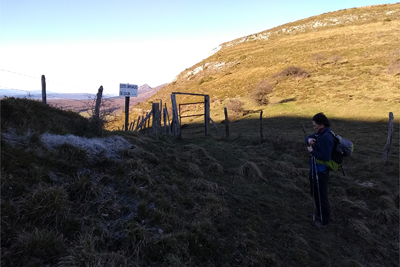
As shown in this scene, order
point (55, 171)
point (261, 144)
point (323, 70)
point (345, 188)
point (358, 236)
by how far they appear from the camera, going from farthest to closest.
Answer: point (323, 70) < point (261, 144) < point (345, 188) < point (358, 236) < point (55, 171)

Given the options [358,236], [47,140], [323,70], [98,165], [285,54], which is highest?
[285,54]

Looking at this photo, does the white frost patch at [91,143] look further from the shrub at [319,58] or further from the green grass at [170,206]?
the shrub at [319,58]

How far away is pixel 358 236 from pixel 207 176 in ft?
10.4

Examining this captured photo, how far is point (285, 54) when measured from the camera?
48000 mm

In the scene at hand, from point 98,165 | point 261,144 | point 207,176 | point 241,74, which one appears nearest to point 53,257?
point 98,165

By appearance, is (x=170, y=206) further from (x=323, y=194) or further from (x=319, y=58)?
(x=319, y=58)

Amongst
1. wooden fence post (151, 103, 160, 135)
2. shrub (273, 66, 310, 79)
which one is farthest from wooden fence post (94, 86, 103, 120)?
shrub (273, 66, 310, 79)

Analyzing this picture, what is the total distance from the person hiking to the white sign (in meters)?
7.39

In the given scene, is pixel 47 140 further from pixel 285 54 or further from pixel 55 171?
pixel 285 54

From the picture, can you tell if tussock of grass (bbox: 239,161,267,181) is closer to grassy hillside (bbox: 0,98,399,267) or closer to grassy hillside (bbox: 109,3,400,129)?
grassy hillside (bbox: 0,98,399,267)

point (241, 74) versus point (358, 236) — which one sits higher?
point (241, 74)

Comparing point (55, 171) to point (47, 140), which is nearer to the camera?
point (55, 171)

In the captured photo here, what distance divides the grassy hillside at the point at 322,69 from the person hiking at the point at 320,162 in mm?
17570

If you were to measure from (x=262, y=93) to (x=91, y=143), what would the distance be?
1041 inches
